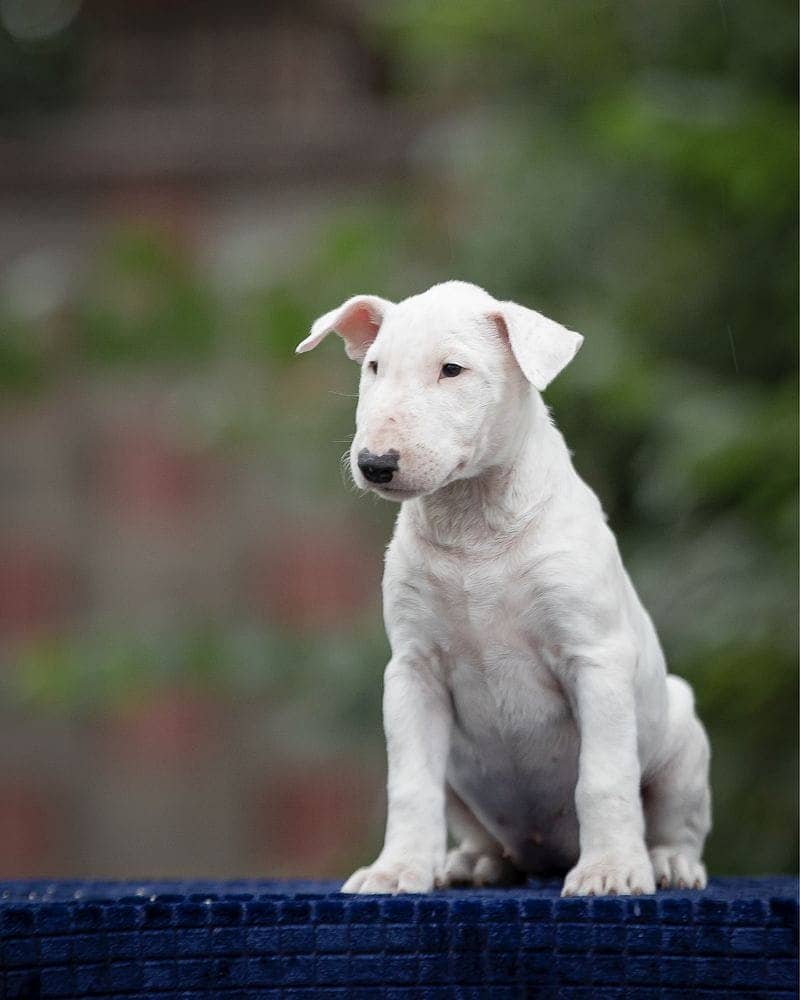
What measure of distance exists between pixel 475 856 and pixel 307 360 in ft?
14.8

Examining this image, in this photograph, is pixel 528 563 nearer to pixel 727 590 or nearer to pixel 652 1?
pixel 727 590

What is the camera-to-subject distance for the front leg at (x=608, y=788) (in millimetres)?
2107

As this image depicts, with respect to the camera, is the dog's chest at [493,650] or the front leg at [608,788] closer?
the front leg at [608,788]

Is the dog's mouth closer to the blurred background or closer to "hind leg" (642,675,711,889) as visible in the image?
"hind leg" (642,675,711,889)

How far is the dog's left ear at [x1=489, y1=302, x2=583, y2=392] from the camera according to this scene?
214 centimetres

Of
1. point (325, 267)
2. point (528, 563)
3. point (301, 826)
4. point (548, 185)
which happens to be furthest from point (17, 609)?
point (528, 563)

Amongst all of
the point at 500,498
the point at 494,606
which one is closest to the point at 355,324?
the point at 500,498

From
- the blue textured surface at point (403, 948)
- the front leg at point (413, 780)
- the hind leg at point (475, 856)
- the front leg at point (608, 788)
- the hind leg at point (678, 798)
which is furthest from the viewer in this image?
Answer: the hind leg at point (475, 856)

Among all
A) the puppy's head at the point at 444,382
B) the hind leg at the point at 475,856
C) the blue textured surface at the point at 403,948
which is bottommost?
the blue textured surface at the point at 403,948

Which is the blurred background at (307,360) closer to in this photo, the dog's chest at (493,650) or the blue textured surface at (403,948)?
the dog's chest at (493,650)

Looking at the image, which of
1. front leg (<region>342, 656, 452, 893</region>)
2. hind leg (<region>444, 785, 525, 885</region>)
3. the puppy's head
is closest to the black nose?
the puppy's head

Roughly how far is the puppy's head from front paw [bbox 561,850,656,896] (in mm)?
613

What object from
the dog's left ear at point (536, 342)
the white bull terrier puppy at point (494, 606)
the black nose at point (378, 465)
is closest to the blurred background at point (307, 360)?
the white bull terrier puppy at point (494, 606)

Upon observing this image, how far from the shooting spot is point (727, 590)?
4.63 metres
